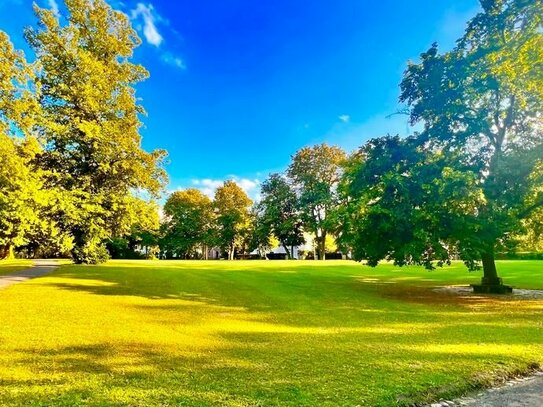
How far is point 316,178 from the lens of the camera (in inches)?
2660

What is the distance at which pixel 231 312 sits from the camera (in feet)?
43.5

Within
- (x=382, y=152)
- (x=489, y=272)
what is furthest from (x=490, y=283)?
(x=382, y=152)

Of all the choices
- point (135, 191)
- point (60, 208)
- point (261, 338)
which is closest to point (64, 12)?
point (135, 191)

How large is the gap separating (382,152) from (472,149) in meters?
4.70

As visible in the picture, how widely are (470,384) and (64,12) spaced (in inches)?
1379

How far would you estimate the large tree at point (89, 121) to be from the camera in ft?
84.2

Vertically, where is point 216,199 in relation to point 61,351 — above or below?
above

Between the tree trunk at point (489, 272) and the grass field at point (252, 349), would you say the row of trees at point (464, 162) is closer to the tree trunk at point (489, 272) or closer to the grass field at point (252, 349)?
the tree trunk at point (489, 272)

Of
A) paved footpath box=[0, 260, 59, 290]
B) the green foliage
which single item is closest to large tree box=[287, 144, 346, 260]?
paved footpath box=[0, 260, 59, 290]

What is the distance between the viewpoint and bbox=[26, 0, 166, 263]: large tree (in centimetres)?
2567

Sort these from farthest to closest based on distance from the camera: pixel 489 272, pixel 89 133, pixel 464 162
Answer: pixel 89 133 → pixel 489 272 → pixel 464 162

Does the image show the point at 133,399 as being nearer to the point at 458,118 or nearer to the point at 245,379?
the point at 245,379

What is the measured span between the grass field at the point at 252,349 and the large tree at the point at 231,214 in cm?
6053

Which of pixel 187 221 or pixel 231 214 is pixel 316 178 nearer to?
pixel 231 214
